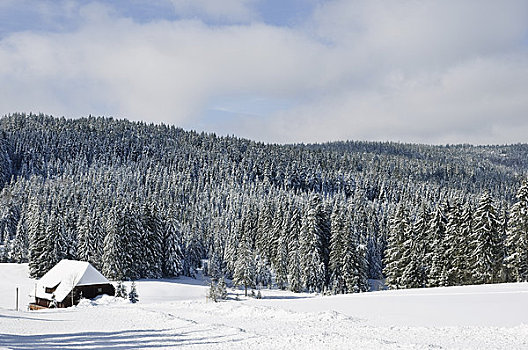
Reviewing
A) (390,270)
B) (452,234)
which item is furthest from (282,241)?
(452,234)

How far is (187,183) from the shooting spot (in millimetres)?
166625

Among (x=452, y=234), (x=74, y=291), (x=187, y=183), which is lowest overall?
(x=74, y=291)

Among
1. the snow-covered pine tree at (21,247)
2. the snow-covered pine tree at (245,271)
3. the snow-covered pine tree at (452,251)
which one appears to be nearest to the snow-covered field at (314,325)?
the snow-covered pine tree at (452,251)

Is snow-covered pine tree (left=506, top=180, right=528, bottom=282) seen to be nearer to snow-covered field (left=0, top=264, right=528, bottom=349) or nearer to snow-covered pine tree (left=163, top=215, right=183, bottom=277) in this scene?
snow-covered field (left=0, top=264, right=528, bottom=349)

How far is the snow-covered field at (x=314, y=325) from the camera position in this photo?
20.4 meters

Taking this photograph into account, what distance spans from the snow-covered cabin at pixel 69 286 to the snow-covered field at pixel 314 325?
20894 mm

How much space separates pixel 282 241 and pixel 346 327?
172 ft

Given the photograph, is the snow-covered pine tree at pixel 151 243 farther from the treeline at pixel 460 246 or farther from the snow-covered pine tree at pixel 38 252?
the treeline at pixel 460 246

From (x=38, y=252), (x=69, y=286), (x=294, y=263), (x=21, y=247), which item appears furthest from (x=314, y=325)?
(x=21, y=247)

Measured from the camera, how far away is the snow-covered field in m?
20.4

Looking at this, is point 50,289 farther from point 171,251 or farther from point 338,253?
point 338,253

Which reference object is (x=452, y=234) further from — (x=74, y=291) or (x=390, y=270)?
(x=74, y=291)

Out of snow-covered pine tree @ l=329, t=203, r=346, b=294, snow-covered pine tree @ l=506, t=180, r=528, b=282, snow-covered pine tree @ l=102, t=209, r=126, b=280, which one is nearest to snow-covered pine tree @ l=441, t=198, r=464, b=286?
snow-covered pine tree @ l=506, t=180, r=528, b=282

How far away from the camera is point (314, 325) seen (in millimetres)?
25922
